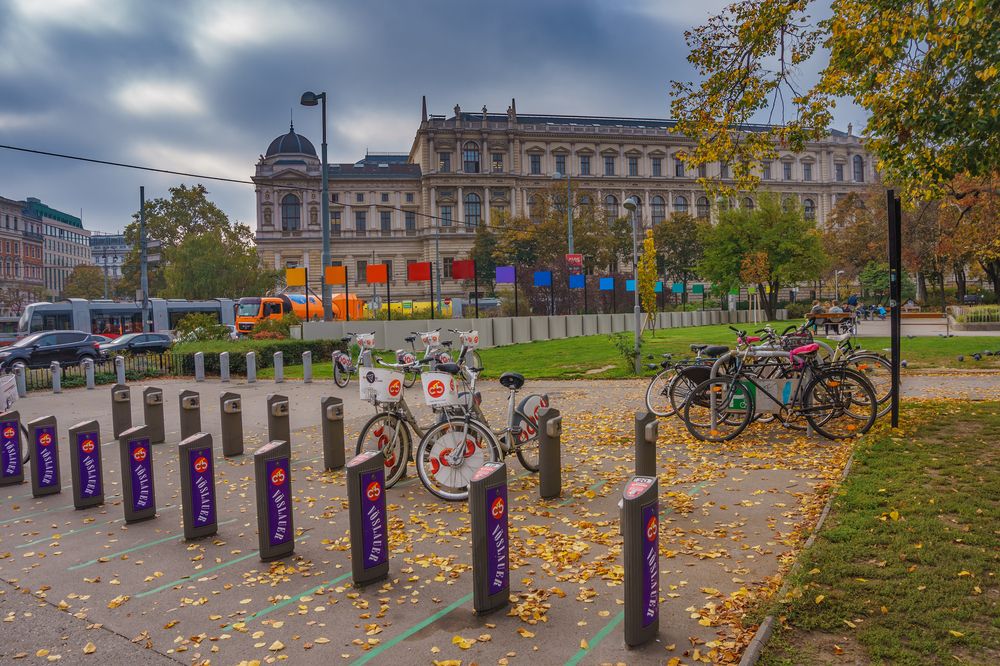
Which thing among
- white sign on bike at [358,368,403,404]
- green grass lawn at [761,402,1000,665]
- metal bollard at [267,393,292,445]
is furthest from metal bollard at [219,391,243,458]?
green grass lawn at [761,402,1000,665]

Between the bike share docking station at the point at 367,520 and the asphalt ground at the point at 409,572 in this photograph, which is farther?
the bike share docking station at the point at 367,520

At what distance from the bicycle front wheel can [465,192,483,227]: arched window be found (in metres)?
92.4

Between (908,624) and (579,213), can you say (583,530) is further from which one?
(579,213)

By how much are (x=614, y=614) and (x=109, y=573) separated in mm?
3855

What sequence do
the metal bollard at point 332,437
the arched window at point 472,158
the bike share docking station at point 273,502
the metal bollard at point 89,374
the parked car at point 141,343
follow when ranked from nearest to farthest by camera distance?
the bike share docking station at point 273,502
the metal bollard at point 332,437
the metal bollard at point 89,374
the parked car at point 141,343
the arched window at point 472,158

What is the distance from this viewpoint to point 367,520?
535 cm

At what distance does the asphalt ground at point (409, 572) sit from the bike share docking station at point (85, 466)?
214 mm

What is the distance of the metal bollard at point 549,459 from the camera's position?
7480 mm

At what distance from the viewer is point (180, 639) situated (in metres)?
4.49

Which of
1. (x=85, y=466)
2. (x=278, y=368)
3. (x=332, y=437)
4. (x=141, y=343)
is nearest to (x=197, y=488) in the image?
(x=85, y=466)

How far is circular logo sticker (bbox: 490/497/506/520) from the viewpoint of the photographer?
15.7 feet

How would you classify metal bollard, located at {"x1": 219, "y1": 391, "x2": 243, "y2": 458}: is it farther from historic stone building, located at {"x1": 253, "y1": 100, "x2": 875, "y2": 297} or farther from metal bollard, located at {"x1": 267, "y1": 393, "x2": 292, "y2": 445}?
historic stone building, located at {"x1": 253, "y1": 100, "x2": 875, "y2": 297}

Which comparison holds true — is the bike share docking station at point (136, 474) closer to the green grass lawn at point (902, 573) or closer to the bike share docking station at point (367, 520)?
the bike share docking station at point (367, 520)

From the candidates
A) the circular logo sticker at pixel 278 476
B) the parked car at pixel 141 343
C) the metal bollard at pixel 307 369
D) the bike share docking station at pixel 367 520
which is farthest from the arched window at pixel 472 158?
the bike share docking station at pixel 367 520
